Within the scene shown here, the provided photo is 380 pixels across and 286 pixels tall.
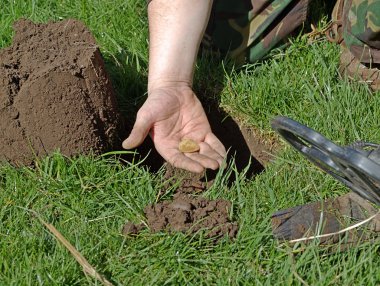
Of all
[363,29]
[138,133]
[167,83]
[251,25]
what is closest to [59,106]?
[138,133]

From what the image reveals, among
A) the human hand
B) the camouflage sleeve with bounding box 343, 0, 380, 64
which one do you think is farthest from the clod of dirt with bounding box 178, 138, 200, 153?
the camouflage sleeve with bounding box 343, 0, 380, 64

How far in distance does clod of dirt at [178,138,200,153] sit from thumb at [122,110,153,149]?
0.45 ft

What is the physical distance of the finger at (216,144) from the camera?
2762 mm

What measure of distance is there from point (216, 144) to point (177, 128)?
18cm

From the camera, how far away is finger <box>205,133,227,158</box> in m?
2.76

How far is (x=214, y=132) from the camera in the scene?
312 cm

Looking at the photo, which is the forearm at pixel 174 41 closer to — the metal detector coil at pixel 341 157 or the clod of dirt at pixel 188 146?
the clod of dirt at pixel 188 146

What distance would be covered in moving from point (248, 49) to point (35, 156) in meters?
1.15

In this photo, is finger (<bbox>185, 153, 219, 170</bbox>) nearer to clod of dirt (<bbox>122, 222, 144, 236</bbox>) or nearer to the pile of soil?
the pile of soil

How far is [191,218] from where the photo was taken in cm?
240

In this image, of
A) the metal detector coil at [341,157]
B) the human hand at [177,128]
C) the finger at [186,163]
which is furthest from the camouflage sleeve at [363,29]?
the metal detector coil at [341,157]

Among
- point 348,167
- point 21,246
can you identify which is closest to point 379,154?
point 348,167

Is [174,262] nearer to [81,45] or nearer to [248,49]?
[81,45]

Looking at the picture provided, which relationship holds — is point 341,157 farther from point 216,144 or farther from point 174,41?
point 174,41
